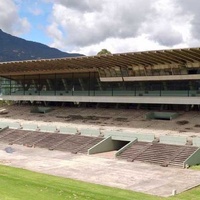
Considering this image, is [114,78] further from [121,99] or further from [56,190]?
[56,190]

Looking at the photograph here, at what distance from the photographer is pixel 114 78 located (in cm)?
4578

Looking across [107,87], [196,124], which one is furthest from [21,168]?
[107,87]

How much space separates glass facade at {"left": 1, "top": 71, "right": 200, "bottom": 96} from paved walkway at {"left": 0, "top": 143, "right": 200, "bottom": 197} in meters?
13.8

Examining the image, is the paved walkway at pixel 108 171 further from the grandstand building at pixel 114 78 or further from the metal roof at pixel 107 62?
the grandstand building at pixel 114 78

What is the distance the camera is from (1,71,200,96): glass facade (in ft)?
133

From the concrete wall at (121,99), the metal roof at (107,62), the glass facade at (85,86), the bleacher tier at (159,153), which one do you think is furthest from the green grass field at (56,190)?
the glass facade at (85,86)

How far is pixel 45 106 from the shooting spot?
188 feet

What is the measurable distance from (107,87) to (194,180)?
84.3 ft

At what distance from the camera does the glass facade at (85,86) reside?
40531 millimetres

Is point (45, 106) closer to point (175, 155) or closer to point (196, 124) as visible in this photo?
point (196, 124)

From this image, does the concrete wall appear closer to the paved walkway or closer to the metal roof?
the metal roof

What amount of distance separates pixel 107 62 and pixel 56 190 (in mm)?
Result: 26081

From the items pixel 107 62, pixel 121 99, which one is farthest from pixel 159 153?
pixel 107 62

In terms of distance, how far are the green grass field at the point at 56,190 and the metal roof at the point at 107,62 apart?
17.4 meters
